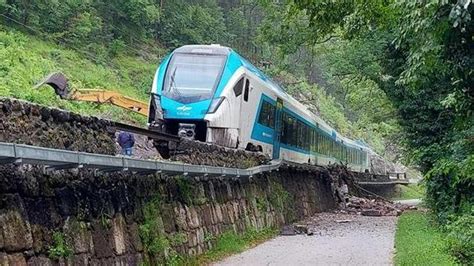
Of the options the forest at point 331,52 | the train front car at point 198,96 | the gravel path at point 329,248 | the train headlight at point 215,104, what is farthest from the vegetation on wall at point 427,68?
the train headlight at point 215,104

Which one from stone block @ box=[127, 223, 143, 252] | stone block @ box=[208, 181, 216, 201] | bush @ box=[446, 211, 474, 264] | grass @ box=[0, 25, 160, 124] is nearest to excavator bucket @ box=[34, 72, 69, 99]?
grass @ box=[0, 25, 160, 124]

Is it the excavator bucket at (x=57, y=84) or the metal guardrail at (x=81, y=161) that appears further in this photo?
the excavator bucket at (x=57, y=84)

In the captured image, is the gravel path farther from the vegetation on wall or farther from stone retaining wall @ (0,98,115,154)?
stone retaining wall @ (0,98,115,154)

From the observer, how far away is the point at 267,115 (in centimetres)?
1750

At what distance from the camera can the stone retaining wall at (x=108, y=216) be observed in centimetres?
523

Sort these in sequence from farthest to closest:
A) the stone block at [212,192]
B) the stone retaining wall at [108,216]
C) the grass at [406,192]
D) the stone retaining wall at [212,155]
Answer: the grass at [406,192] < the stone block at [212,192] < the stone retaining wall at [212,155] < the stone retaining wall at [108,216]

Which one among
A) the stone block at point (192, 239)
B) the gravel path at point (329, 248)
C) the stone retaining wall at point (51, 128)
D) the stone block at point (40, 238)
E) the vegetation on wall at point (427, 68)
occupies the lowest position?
the gravel path at point (329, 248)

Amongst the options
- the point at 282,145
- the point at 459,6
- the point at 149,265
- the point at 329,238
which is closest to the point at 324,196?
the point at 282,145

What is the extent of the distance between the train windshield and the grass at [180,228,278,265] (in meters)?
3.28

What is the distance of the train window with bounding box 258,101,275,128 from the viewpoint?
1695cm

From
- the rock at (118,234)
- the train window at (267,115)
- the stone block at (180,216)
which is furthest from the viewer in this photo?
the train window at (267,115)

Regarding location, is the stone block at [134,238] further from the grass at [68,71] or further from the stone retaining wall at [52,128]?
the grass at [68,71]

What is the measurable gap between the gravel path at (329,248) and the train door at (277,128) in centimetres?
248

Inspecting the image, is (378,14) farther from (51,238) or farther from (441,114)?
(51,238)
